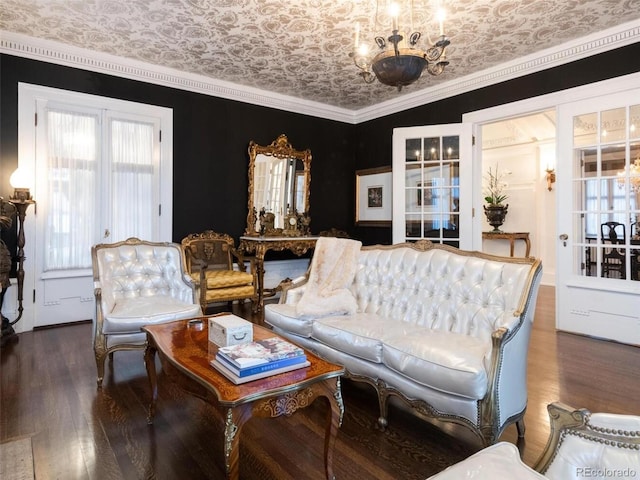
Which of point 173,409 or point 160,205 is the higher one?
point 160,205

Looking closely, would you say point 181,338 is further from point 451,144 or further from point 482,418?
point 451,144

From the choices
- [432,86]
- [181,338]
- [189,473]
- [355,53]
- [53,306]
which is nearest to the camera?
[189,473]

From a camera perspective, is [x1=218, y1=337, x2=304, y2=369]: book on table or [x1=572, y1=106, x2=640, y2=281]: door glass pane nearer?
[x1=218, y1=337, x2=304, y2=369]: book on table

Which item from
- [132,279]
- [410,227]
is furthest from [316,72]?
[132,279]

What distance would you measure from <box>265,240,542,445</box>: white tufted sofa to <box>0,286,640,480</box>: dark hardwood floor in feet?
0.64

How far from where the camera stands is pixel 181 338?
214 centimetres

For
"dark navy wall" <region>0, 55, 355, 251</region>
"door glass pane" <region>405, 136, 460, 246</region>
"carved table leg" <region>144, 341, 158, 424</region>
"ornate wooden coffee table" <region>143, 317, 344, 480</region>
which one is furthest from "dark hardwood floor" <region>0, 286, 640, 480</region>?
"dark navy wall" <region>0, 55, 355, 251</region>

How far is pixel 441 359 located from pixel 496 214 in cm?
668

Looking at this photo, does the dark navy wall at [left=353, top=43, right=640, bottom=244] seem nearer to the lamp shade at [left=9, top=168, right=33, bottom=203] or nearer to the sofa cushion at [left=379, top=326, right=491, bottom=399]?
the sofa cushion at [left=379, top=326, right=491, bottom=399]

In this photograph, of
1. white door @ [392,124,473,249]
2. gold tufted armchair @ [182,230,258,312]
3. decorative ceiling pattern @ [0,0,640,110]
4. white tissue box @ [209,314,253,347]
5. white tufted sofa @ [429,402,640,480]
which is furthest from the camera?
white door @ [392,124,473,249]

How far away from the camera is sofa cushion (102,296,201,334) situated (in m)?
2.75

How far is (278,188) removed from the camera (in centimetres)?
575

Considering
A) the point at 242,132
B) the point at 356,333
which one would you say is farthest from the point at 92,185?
the point at 356,333

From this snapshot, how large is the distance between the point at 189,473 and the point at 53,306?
11.0ft
